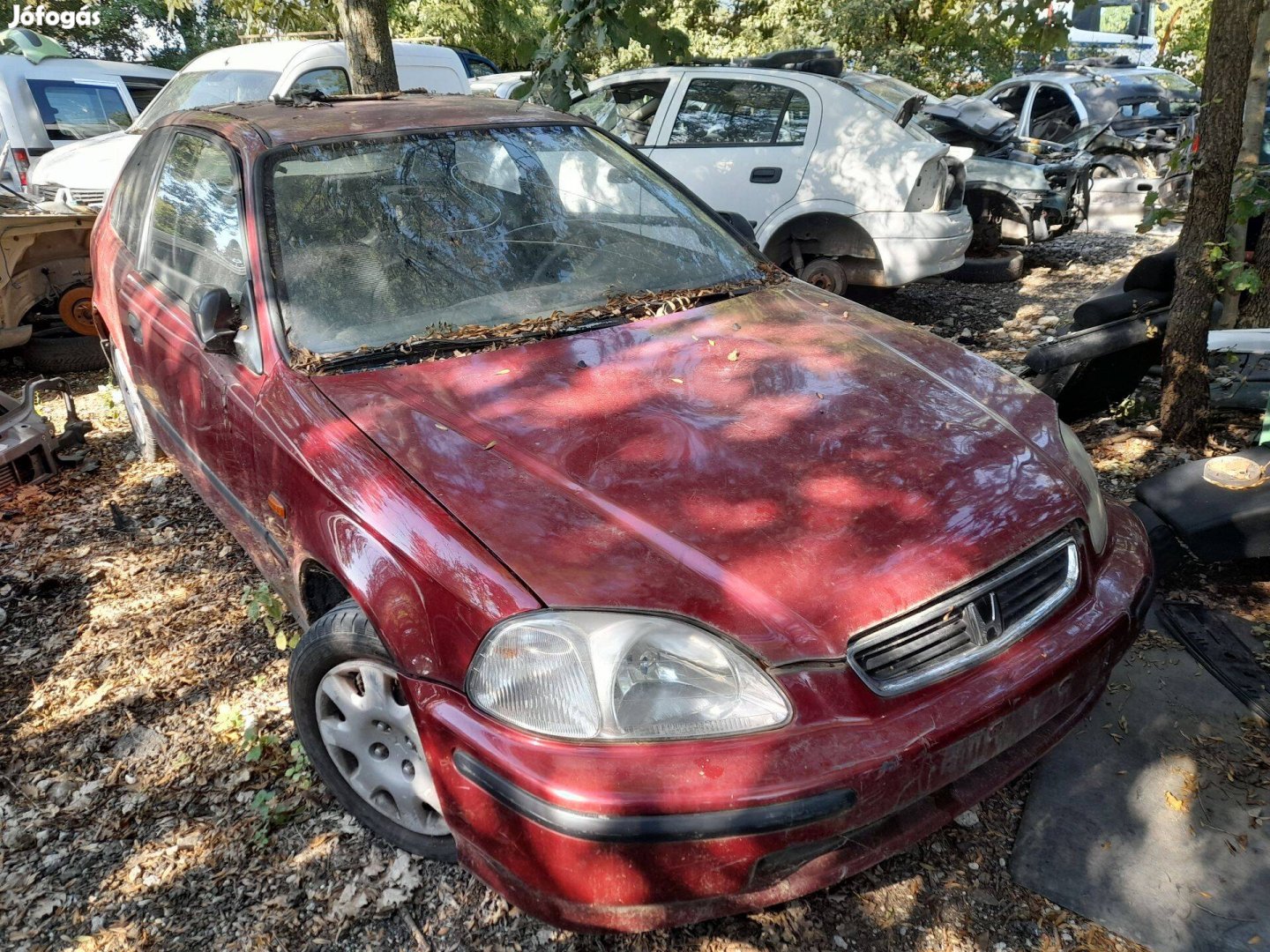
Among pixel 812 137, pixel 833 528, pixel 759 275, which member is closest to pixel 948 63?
pixel 812 137

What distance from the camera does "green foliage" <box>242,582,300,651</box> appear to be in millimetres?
3109

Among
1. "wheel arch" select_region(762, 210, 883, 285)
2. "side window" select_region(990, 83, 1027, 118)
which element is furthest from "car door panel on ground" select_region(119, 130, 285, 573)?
"side window" select_region(990, 83, 1027, 118)

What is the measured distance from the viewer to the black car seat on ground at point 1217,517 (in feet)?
9.26

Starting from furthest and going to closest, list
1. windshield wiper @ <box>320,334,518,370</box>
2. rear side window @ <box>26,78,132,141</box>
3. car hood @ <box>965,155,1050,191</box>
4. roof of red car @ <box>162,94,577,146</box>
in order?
rear side window @ <box>26,78,132,141</box>, car hood @ <box>965,155,1050,191</box>, roof of red car @ <box>162,94,577,146</box>, windshield wiper @ <box>320,334,518,370</box>

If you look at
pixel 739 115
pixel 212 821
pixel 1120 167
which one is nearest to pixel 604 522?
pixel 212 821

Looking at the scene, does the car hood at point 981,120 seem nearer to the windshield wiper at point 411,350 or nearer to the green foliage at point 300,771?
the windshield wiper at point 411,350

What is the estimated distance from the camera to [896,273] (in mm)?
6281

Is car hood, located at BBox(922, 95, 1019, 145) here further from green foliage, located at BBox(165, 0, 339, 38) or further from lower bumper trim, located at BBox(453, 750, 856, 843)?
lower bumper trim, located at BBox(453, 750, 856, 843)

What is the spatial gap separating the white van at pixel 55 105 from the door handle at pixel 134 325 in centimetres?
624

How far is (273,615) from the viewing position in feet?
10.4

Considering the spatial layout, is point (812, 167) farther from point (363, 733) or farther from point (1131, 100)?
point (1131, 100)

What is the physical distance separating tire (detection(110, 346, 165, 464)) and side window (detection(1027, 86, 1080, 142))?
998 centimetres

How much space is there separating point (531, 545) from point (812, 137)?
17.3 feet

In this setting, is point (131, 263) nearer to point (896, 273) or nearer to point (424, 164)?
point (424, 164)
